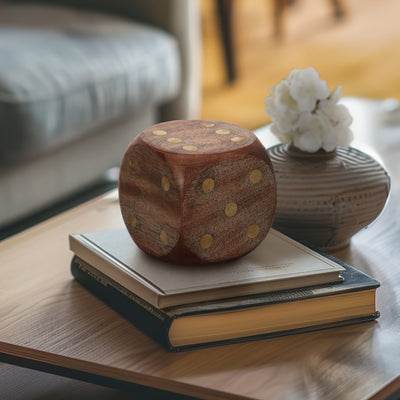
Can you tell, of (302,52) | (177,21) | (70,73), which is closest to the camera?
(70,73)

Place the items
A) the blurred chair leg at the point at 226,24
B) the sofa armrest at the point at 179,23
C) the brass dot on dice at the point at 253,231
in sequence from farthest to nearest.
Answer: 1. the blurred chair leg at the point at 226,24
2. the sofa armrest at the point at 179,23
3. the brass dot on dice at the point at 253,231

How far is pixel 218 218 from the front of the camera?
0.55 meters

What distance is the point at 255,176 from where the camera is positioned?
563 mm

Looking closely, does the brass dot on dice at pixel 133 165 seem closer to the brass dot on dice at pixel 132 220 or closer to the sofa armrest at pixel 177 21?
the brass dot on dice at pixel 132 220

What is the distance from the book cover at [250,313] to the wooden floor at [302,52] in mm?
1712

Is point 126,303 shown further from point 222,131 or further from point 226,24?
point 226,24

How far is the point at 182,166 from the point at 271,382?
0.61 ft

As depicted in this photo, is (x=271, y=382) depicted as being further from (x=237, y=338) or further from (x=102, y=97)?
(x=102, y=97)

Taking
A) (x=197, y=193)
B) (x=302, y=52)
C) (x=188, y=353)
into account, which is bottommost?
(x=302, y=52)

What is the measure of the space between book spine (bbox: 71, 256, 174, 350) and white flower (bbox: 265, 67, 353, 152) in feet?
0.85

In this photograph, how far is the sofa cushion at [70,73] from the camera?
1239mm

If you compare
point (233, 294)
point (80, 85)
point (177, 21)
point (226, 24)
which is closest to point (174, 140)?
point (233, 294)

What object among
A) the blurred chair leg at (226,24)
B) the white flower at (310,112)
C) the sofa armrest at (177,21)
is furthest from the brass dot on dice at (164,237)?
the blurred chair leg at (226,24)

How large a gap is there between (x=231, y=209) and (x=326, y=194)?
0.15 metres
